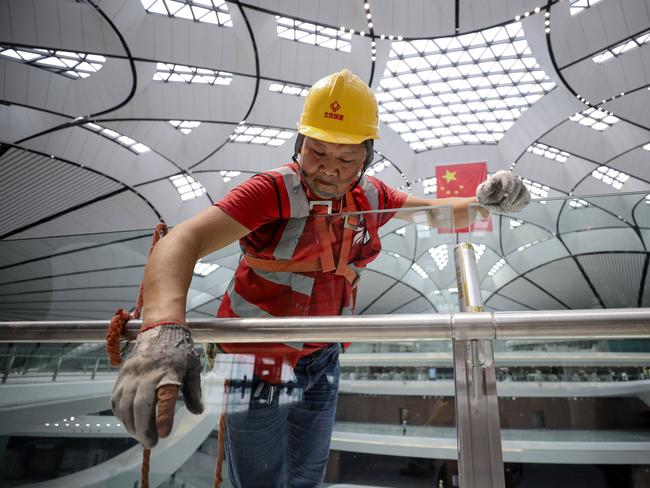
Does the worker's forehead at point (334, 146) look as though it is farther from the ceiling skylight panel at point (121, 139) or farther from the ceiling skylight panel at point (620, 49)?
the ceiling skylight panel at point (121, 139)

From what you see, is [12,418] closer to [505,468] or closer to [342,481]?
[342,481]

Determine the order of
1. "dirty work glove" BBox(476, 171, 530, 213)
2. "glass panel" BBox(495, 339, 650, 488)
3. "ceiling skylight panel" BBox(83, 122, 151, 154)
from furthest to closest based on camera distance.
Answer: "ceiling skylight panel" BBox(83, 122, 151, 154), "dirty work glove" BBox(476, 171, 530, 213), "glass panel" BBox(495, 339, 650, 488)

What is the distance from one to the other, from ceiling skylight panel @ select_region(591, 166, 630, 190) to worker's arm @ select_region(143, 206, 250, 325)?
33293mm

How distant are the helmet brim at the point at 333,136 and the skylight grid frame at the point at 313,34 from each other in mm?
20595

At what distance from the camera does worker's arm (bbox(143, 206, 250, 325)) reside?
1283 millimetres

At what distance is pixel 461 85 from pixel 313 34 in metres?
9.88

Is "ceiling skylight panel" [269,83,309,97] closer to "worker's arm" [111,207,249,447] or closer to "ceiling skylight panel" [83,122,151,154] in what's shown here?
"ceiling skylight panel" [83,122,151,154]

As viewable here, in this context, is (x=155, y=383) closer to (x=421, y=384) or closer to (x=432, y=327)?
(x=432, y=327)

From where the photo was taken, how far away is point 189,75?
908 inches

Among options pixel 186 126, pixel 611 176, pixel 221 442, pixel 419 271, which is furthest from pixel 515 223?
pixel 611 176

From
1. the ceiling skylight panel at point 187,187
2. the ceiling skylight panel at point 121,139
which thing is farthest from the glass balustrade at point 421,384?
the ceiling skylight panel at point 187,187

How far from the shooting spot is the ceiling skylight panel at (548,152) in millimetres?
28422

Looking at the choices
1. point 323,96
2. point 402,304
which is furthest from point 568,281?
point 323,96

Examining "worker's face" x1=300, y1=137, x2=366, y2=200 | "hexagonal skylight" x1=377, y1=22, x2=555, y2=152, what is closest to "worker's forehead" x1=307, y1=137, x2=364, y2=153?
"worker's face" x1=300, y1=137, x2=366, y2=200
